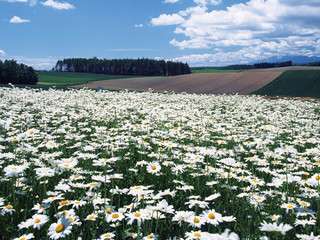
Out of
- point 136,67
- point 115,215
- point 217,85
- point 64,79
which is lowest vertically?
point 217,85

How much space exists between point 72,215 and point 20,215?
5.05 feet

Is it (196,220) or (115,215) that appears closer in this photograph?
(196,220)

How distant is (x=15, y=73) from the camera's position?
6812 centimetres

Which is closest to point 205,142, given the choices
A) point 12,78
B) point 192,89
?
point 192,89

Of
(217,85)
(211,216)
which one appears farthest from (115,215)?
(217,85)

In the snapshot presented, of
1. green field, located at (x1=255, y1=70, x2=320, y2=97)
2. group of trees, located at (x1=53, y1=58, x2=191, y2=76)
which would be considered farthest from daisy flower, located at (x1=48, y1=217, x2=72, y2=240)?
group of trees, located at (x1=53, y1=58, x2=191, y2=76)

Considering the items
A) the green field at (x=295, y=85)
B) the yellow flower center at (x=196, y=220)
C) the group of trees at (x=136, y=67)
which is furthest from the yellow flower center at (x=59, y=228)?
the group of trees at (x=136, y=67)

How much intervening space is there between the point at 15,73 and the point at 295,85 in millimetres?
43143

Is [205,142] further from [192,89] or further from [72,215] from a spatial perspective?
[192,89]

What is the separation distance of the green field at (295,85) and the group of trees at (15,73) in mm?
38057

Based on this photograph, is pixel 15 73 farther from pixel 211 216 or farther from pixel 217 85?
pixel 211 216

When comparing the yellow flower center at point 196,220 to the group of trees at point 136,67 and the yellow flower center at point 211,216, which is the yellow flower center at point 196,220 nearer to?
the yellow flower center at point 211,216

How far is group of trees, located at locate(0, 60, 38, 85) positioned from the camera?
220 ft

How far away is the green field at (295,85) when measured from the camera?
5212cm
